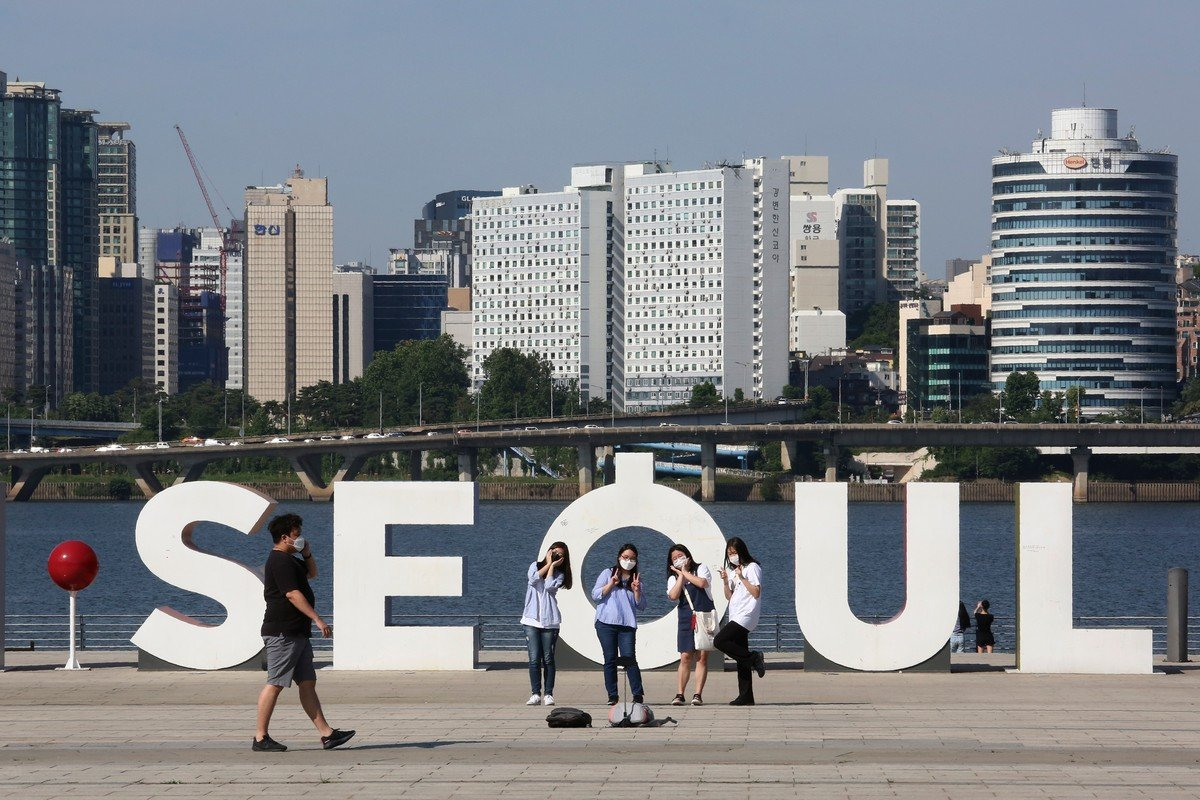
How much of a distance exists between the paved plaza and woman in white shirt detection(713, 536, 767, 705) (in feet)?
1.93

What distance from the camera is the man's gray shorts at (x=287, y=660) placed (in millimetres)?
19359

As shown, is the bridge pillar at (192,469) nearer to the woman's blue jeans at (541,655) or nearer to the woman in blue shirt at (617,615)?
the woman's blue jeans at (541,655)

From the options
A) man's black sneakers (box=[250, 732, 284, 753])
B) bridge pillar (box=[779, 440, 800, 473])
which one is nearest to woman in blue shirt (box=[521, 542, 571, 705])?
man's black sneakers (box=[250, 732, 284, 753])

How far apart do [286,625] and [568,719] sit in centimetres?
348

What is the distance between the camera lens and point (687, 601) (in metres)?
23.3

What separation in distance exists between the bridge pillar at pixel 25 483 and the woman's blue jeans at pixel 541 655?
149m

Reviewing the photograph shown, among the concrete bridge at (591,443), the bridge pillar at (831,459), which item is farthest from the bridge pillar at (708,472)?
the bridge pillar at (831,459)

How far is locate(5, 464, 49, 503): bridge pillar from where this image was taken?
166 meters

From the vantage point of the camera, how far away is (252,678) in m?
27.1

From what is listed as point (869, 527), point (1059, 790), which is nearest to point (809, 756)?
point (1059, 790)

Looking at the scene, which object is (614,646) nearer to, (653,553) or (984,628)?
(984,628)

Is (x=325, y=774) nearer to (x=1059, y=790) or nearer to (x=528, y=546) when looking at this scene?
(x=1059, y=790)

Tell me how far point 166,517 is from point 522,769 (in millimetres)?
10990

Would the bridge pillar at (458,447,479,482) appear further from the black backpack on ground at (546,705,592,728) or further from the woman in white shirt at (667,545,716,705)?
the black backpack on ground at (546,705,592,728)
